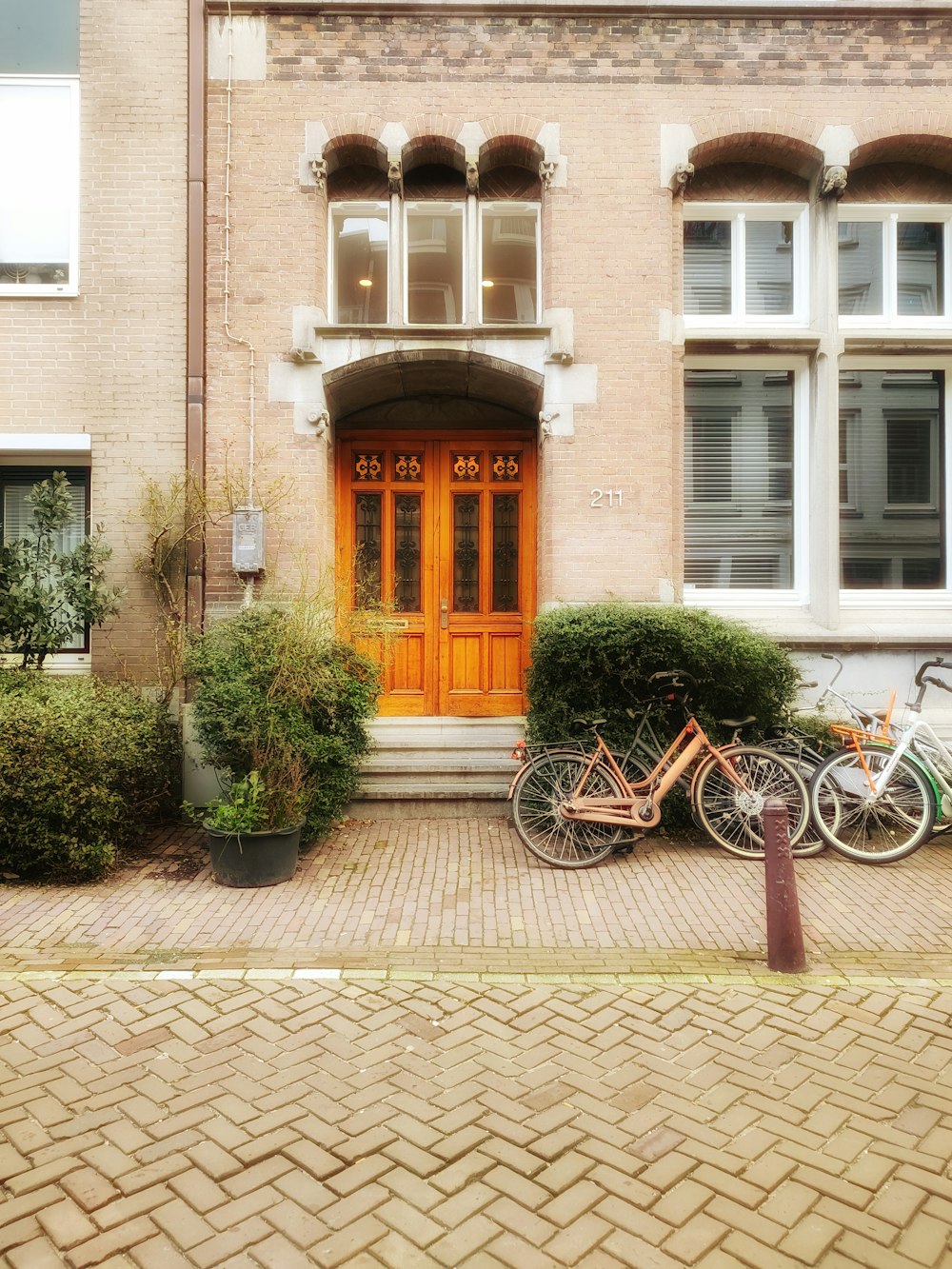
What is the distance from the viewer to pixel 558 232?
766 centimetres

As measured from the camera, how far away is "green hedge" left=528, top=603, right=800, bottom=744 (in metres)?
6.46

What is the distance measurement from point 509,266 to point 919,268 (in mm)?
4200

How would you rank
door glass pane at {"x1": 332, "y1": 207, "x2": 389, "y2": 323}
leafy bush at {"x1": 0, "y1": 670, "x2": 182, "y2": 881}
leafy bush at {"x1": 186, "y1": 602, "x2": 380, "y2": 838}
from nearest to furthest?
leafy bush at {"x1": 0, "y1": 670, "x2": 182, "y2": 881}, leafy bush at {"x1": 186, "y1": 602, "x2": 380, "y2": 838}, door glass pane at {"x1": 332, "y1": 207, "x2": 389, "y2": 323}

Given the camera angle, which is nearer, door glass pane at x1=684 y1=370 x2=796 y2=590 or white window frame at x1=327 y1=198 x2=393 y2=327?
white window frame at x1=327 y1=198 x2=393 y2=327

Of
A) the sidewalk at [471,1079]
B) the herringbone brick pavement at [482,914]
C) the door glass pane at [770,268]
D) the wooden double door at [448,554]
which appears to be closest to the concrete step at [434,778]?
the herringbone brick pavement at [482,914]

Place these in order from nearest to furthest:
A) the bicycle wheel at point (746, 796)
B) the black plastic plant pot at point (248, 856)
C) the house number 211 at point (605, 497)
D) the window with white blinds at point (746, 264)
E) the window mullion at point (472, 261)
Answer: the black plastic plant pot at point (248, 856) < the bicycle wheel at point (746, 796) < the house number 211 at point (605, 497) < the window mullion at point (472, 261) < the window with white blinds at point (746, 264)

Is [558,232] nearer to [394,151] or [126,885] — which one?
[394,151]

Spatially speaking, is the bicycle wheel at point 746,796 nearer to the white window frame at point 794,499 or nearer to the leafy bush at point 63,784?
the white window frame at point 794,499

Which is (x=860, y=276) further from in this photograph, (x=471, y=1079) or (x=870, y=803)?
(x=471, y=1079)

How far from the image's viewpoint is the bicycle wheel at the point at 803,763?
20.1 feet

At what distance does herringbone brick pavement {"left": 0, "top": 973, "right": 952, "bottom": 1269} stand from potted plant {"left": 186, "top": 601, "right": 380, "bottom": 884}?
1.62 meters

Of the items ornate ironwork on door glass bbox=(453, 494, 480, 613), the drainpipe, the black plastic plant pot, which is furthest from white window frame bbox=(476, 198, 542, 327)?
the black plastic plant pot

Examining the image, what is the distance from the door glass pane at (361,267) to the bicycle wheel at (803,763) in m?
5.46

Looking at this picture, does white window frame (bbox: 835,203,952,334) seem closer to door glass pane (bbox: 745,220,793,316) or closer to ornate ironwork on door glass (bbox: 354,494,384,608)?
door glass pane (bbox: 745,220,793,316)
